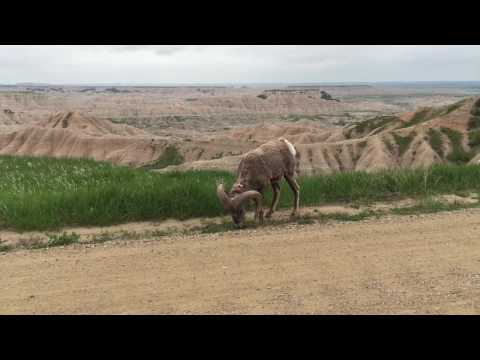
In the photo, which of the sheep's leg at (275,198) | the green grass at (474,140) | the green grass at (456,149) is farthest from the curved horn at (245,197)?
the green grass at (474,140)

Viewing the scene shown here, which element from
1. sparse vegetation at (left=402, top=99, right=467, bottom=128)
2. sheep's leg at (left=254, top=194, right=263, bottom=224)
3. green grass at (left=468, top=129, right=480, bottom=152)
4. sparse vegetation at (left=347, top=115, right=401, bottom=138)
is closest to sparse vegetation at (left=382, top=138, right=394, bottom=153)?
green grass at (left=468, top=129, right=480, bottom=152)

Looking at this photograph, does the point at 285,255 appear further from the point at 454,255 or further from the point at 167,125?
the point at 167,125

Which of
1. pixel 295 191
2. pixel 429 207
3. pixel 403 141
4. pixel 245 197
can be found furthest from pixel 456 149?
pixel 245 197

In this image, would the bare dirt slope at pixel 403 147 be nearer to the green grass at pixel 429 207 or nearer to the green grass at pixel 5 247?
the green grass at pixel 429 207

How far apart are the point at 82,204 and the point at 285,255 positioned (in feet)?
17.5

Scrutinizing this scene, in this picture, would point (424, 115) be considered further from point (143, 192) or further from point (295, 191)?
point (143, 192)

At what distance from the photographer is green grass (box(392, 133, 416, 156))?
49375 millimetres

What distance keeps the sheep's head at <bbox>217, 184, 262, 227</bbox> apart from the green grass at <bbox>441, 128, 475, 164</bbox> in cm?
3376

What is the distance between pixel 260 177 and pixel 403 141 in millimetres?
42521

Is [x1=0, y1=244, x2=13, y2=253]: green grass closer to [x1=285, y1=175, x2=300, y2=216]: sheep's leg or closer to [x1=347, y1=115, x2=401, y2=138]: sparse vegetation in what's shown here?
[x1=285, y1=175, x2=300, y2=216]: sheep's leg

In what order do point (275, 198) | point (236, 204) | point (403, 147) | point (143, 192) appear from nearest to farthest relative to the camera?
point (236, 204) < point (143, 192) < point (275, 198) < point (403, 147)

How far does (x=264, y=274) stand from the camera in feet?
25.6

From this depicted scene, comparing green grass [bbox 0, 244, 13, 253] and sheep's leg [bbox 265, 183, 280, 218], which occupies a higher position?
sheep's leg [bbox 265, 183, 280, 218]

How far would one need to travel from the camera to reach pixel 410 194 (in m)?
13.2
